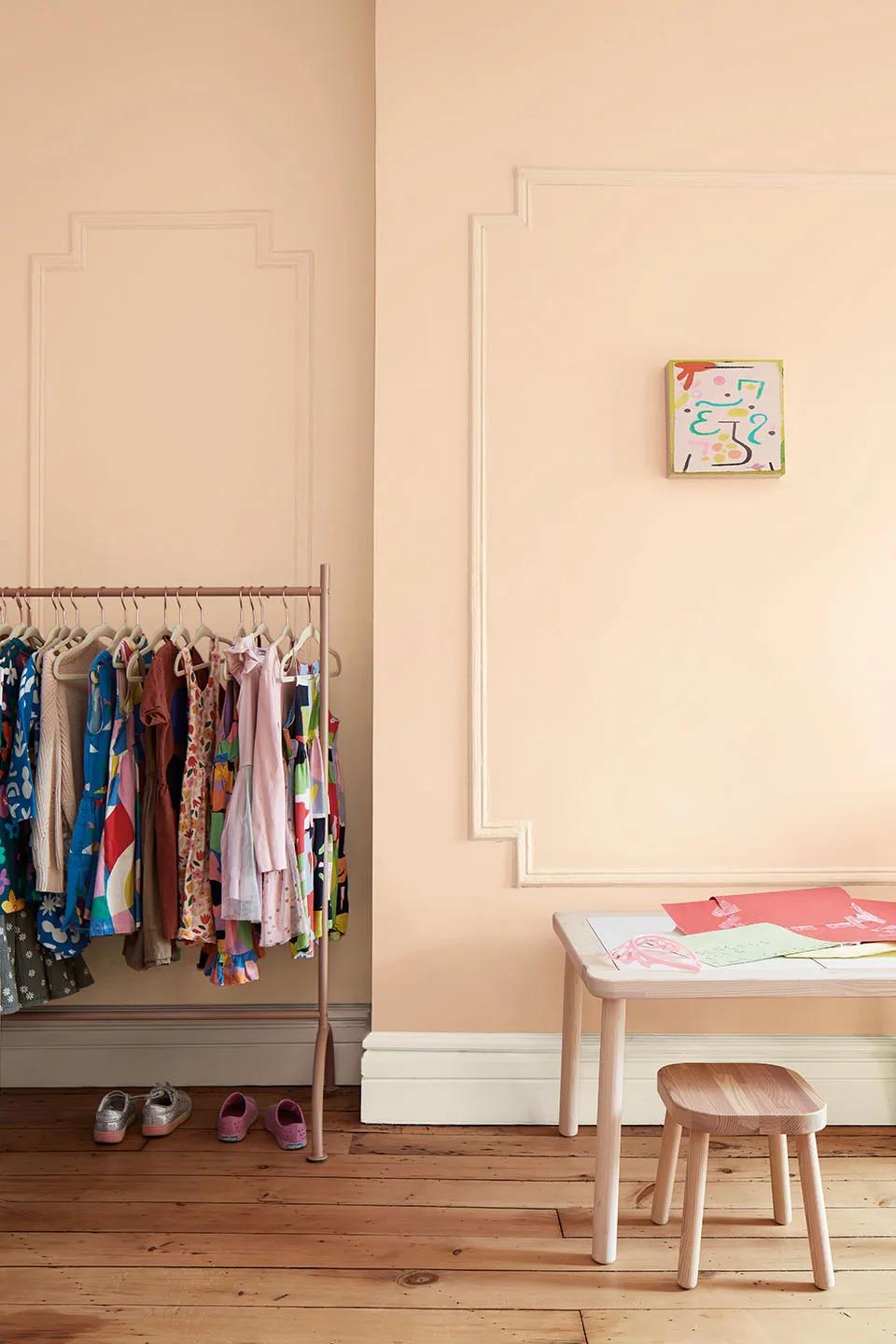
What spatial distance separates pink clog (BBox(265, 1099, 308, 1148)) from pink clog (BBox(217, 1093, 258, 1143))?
0.16ft

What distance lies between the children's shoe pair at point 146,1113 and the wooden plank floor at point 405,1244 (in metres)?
0.03

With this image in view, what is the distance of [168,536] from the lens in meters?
2.91

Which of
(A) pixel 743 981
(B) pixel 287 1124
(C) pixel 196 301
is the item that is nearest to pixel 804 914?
(A) pixel 743 981

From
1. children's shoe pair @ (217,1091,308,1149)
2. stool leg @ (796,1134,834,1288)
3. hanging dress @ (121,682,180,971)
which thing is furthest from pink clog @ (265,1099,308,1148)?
stool leg @ (796,1134,834,1288)

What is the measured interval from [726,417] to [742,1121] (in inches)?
70.7

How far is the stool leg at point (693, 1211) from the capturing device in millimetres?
1864

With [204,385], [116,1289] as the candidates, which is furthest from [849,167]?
[116,1289]

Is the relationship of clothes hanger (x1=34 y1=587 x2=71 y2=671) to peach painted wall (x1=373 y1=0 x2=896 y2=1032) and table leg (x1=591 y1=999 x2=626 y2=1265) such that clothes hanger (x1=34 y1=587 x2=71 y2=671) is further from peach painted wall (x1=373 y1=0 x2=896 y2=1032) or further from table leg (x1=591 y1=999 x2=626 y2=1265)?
table leg (x1=591 y1=999 x2=626 y2=1265)

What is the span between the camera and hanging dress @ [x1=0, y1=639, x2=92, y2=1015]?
2418mm

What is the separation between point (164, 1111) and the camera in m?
2.53

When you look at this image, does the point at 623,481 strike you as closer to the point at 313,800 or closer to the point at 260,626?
the point at 260,626

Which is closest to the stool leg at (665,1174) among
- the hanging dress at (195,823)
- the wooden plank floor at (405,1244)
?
the wooden plank floor at (405,1244)

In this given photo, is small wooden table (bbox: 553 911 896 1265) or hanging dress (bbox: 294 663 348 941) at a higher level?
hanging dress (bbox: 294 663 348 941)

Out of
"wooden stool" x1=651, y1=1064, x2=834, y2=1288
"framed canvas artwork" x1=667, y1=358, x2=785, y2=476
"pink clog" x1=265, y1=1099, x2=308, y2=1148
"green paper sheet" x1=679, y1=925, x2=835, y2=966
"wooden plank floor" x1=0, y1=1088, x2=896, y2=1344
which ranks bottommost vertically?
"wooden plank floor" x1=0, y1=1088, x2=896, y2=1344
